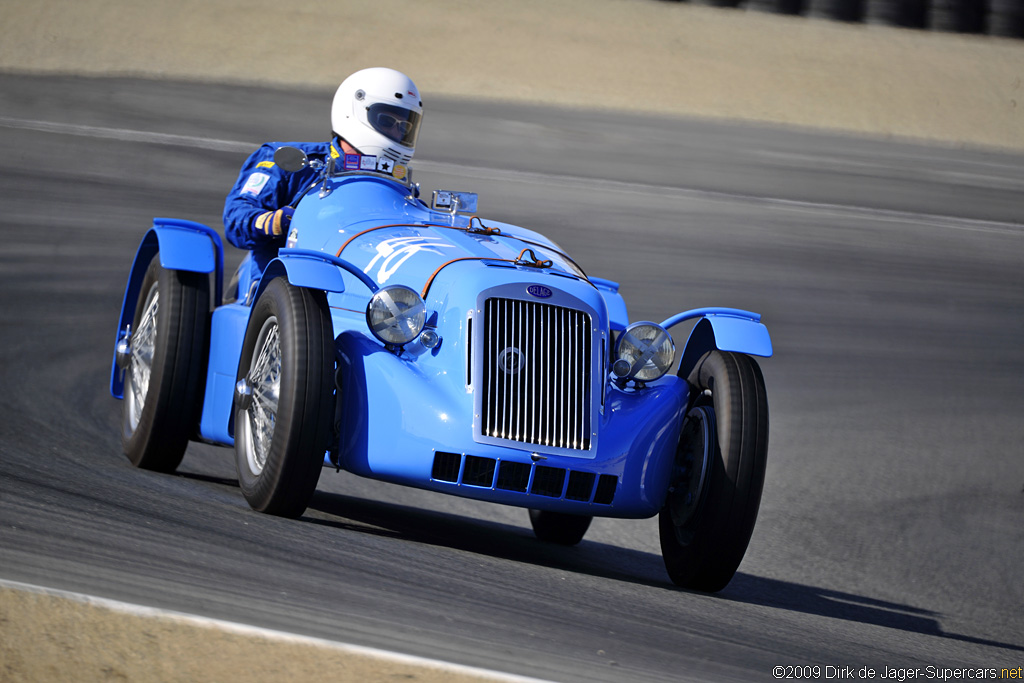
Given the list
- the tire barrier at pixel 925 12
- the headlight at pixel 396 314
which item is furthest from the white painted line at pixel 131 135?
the headlight at pixel 396 314

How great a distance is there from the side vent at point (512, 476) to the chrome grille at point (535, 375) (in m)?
0.11

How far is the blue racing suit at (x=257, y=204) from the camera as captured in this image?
22.3ft

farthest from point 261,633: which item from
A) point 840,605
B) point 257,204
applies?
point 257,204

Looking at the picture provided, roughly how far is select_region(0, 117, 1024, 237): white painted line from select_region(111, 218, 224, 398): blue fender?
991cm

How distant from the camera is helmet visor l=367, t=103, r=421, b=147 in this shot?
692cm

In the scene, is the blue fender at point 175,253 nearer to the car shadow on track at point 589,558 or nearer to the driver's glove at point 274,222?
the driver's glove at point 274,222

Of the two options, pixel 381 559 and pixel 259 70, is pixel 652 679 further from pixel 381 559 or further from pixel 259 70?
pixel 259 70

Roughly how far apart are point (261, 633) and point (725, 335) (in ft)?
9.51

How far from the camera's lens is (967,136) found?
22.1m

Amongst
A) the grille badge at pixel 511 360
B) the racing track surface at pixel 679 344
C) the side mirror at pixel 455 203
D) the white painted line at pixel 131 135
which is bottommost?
the white painted line at pixel 131 135

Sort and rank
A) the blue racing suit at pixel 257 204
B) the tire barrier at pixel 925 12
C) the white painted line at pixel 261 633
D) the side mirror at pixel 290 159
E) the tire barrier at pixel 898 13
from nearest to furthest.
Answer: the white painted line at pixel 261 633 → the side mirror at pixel 290 159 → the blue racing suit at pixel 257 204 → the tire barrier at pixel 925 12 → the tire barrier at pixel 898 13

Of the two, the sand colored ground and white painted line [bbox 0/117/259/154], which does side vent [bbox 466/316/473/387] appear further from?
white painted line [bbox 0/117/259/154]

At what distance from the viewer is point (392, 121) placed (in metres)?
6.97

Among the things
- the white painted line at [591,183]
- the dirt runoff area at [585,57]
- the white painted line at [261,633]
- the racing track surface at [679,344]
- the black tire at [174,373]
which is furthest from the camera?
the dirt runoff area at [585,57]
